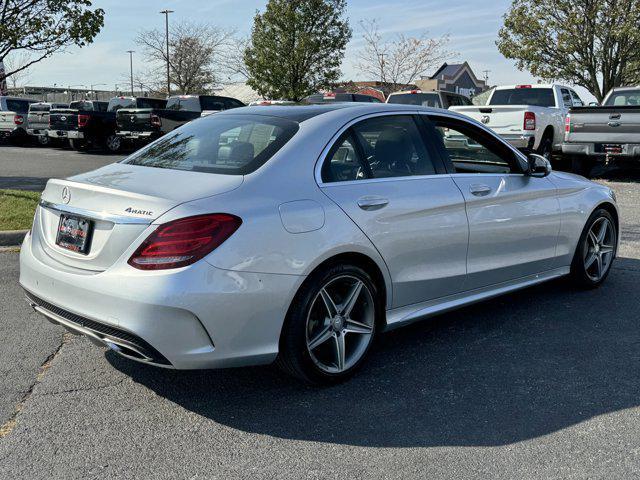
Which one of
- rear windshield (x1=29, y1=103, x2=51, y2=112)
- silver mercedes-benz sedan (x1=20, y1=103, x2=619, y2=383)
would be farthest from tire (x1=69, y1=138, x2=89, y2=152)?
silver mercedes-benz sedan (x1=20, y1=103, x2=619, y2=383)

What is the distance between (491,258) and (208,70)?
46260mm

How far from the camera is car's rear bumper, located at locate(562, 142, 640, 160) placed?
12.3 meters

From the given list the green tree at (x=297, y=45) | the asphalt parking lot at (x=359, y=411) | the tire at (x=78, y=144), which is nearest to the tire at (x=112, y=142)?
the tire at (x=78, y=144)

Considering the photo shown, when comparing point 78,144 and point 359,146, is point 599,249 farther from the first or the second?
point 78,144

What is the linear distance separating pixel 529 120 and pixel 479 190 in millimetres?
9634

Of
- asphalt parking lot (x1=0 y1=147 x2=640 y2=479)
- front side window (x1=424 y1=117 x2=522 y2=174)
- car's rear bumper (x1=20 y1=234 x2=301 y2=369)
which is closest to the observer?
asphalt parking lot (x1=0 y1=147 x2=640 y2=479)

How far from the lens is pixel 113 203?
3.33m

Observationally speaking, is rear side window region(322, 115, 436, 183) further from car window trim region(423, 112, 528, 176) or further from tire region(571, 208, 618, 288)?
tire region(571, 208, 618, 288)

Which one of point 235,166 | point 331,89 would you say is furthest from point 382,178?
point 331,89

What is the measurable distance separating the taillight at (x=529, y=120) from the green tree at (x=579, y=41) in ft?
35.5

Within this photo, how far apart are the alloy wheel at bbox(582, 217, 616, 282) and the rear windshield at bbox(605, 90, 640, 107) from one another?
976cm

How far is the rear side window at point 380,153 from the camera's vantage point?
3.84 m

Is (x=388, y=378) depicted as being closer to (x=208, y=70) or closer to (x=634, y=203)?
(x=634, y=203)

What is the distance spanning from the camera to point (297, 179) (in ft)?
11.7
